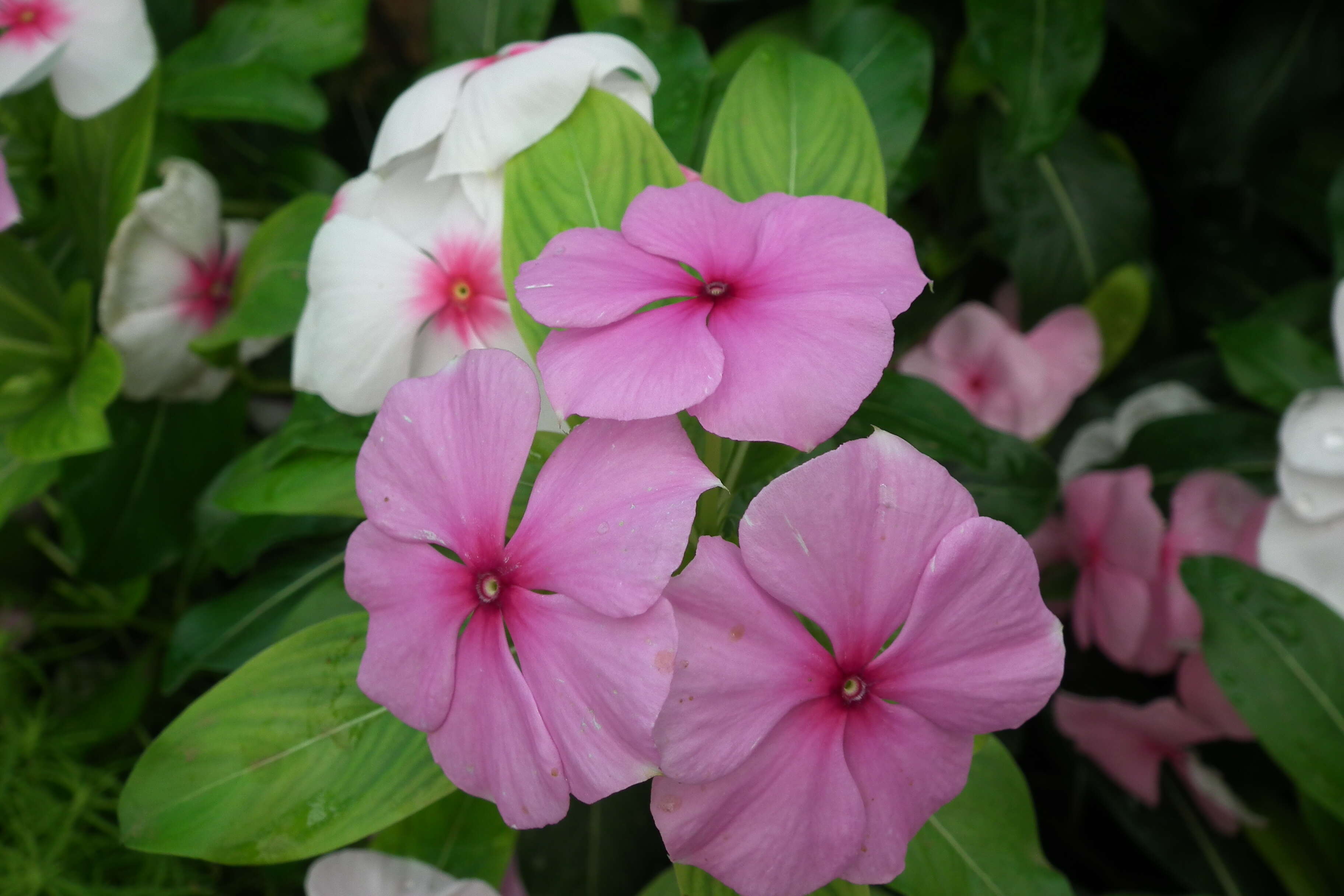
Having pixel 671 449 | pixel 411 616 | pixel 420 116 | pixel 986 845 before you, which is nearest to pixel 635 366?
pixel 671 449

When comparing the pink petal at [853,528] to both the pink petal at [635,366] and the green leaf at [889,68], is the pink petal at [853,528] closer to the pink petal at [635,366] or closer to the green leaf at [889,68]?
the pink petal at [635,366]

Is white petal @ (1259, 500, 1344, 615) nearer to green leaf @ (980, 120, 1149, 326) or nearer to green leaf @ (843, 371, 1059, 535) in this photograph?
green leaf @ (843, 371, 1059, 535)

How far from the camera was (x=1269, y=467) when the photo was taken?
2.82 ft

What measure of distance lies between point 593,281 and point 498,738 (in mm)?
204

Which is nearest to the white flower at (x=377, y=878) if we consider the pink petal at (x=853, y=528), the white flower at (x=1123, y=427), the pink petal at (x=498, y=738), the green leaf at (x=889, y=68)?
the pink petal at (x=498, y=738)

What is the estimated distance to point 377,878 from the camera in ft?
1.88

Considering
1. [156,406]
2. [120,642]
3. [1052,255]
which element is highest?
[1052,255]

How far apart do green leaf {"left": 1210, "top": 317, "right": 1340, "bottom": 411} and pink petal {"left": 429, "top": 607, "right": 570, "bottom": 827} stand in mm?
723

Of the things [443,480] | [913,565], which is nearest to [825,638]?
[913,565]

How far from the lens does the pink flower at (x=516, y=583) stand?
36cm

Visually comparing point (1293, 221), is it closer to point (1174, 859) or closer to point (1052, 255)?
point (1052, 255)

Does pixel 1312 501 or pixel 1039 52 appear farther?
pixel 1039 52

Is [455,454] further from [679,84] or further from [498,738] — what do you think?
Result: [679,84]

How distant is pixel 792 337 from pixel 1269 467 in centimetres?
69
